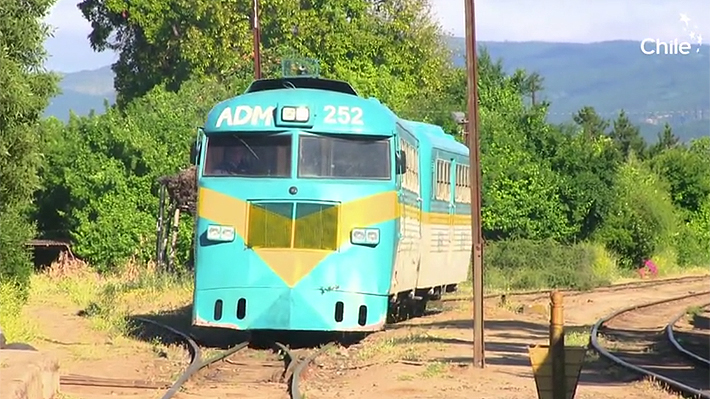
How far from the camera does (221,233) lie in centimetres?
1725

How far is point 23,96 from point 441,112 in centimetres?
2991

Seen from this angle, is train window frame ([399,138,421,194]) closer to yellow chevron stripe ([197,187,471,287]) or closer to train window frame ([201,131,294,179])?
yellow chevron stripe ([197,187,471,287])

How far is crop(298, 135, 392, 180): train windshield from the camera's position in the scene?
57.6 feet

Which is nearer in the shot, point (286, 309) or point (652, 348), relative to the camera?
point (286, 309)

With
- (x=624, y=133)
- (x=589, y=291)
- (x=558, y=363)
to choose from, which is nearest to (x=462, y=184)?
(x=589, y=291)

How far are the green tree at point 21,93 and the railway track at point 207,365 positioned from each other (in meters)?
4.02

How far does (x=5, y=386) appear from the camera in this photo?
1027 cm

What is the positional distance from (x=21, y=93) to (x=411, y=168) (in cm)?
620

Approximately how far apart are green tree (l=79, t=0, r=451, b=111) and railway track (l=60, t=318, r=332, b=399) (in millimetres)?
32973

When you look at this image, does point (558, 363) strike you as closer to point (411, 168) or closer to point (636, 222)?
point (411, 168)

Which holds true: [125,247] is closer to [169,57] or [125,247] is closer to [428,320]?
[169,57]

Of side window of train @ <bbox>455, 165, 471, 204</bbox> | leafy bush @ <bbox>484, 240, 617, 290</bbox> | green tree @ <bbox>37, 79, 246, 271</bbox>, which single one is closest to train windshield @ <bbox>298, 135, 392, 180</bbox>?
side window of train @ <bbox>455, 165, 471, 204</bbox>

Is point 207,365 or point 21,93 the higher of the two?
point 21,93

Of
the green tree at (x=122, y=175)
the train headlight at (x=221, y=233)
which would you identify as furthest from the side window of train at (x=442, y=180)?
the green tree at (x=122, y=175)
